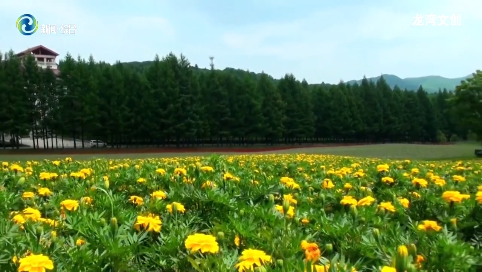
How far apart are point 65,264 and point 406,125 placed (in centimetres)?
6920

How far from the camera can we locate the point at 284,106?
53.2 m

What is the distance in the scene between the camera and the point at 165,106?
150 feet

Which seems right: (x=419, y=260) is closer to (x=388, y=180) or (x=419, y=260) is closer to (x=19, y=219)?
(x=19, y=219)

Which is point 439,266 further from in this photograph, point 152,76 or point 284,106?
point 284,106

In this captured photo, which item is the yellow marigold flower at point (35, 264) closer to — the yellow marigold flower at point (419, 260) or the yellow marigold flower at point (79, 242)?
the yellow marigold flower at point (79, 242)

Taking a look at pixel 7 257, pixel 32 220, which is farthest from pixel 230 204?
pixel 7 257

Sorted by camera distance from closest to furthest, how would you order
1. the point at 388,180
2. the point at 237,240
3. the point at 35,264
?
1. the point at 35,264
2. the point at 237,240
3. the point at 388,180

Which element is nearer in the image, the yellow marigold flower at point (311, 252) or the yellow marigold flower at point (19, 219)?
the yellow marigold flower at point (311, 252)

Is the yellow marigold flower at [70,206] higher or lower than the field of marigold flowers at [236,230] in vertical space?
higher

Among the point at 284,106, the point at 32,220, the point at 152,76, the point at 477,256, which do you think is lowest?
Result: the point at 477,256

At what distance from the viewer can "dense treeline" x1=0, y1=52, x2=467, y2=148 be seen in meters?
43.7

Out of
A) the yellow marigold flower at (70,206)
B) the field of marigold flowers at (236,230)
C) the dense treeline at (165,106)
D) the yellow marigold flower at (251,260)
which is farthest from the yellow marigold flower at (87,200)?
the dense treeline at (165,106)

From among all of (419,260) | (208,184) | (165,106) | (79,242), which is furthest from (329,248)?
(165,106)

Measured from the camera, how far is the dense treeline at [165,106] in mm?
43688
